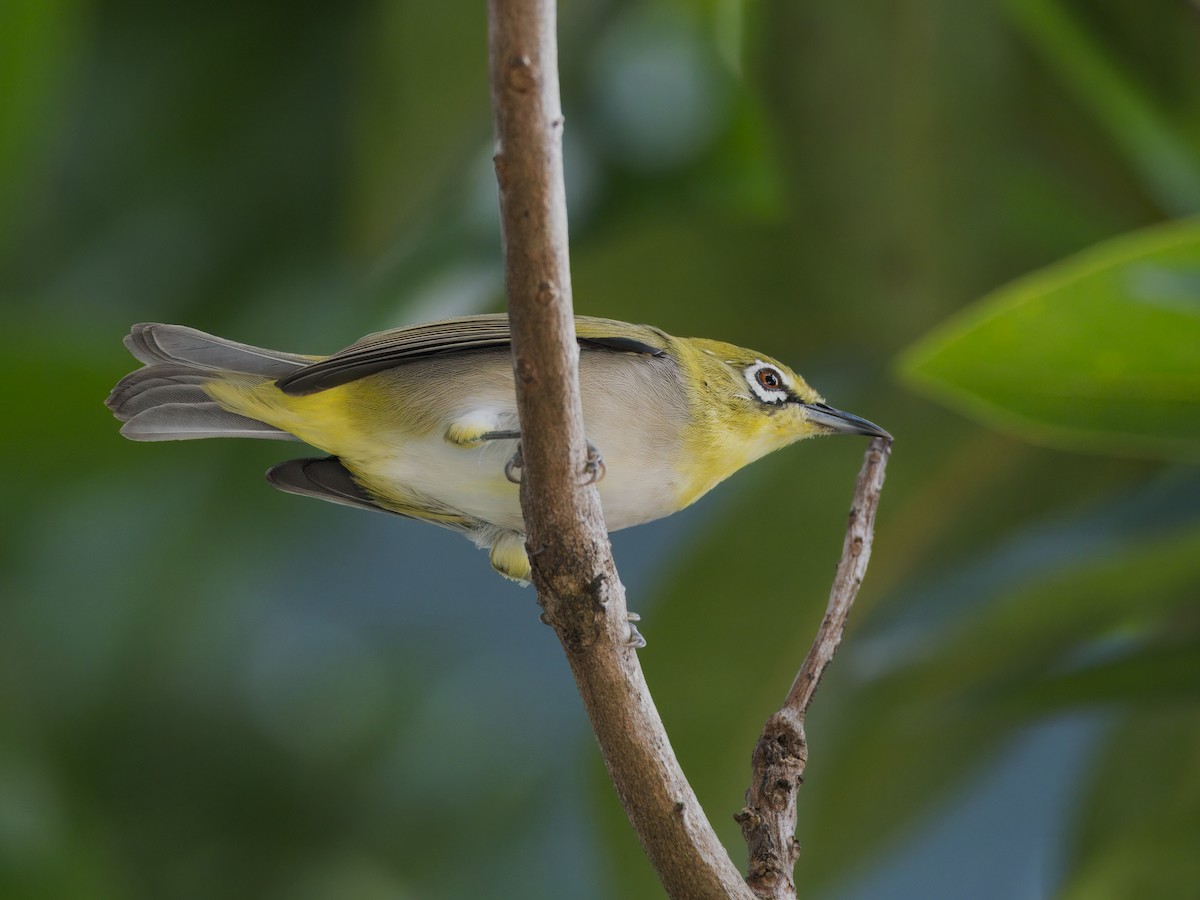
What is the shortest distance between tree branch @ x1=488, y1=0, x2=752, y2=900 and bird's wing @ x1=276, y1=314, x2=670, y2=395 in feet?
1.34

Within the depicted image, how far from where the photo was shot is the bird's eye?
1558 mm

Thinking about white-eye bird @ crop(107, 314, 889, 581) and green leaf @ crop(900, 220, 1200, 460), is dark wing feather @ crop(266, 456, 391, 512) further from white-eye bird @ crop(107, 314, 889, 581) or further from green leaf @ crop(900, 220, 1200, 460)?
green leaf @ crop(900, 220, 1200, 460)

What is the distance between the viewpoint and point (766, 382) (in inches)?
61.5

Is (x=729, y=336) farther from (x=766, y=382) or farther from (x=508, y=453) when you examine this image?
(x=508, y=453)

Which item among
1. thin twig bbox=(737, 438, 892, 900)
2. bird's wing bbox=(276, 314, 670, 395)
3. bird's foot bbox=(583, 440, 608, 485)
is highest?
bird's wing bbox=(276, 314, 670, 395)

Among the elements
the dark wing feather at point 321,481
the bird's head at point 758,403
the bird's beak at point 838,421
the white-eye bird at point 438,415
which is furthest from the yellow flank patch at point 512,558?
the bird's beak at point 838,421

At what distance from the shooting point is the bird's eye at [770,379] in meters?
1.56

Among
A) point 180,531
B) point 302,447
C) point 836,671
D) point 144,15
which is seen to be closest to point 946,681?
point 836,671

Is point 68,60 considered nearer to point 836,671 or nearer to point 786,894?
point 836,671

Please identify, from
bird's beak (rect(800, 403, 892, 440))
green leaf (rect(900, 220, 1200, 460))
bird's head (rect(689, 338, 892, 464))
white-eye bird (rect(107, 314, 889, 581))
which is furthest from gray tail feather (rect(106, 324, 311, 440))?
green leaf (rect(900, 220, 1200, 460))

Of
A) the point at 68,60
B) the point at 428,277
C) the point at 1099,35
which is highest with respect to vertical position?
the point at 68,60

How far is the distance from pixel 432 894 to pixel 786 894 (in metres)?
2.72

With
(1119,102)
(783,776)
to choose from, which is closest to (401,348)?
(783,776)

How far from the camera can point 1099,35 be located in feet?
6.77
